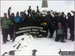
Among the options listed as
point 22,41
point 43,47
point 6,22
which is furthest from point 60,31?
point 6,22

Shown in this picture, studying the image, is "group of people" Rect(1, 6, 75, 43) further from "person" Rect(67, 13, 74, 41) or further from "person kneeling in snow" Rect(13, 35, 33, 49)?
"person kneeling in snow" Rect(13, 35, 33, 49)

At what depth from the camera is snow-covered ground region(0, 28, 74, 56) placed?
735 centimetres

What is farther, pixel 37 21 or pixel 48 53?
pixel 37 21

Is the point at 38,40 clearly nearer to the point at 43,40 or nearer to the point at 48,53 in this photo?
the point at 43,40

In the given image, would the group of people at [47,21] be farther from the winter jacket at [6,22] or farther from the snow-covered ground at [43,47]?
the snow-covered ground at [43,47]

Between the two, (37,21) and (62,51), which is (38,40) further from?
(62,51)

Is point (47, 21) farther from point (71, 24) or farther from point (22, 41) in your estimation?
point (22, 41)

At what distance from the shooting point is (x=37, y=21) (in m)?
8.71

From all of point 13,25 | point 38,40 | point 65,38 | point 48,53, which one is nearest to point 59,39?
point 65,38

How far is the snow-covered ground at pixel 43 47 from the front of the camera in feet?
24.1

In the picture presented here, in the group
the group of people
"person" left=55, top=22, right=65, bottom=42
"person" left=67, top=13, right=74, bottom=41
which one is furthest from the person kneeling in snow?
"person" left=67, top=13, right=74, bottom=41

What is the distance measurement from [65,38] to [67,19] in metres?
0.97

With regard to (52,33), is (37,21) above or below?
above

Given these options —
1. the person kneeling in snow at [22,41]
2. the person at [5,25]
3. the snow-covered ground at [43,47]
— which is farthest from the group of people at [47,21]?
the person kneeling in snow at [22,41]
